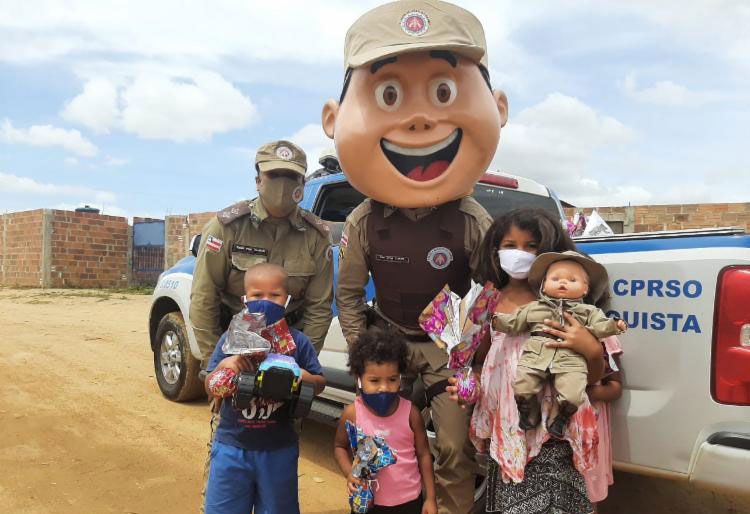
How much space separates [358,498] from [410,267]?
0.93m

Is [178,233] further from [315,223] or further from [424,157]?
[424,157]

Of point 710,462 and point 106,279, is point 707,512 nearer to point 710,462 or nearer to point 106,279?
point 710,462

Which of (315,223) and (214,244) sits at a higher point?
(315,223)

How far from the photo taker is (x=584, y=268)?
217 centimetres

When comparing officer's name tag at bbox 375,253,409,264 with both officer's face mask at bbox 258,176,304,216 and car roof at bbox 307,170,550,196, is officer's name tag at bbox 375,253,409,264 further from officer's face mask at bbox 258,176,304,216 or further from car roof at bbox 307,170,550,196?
car roof at bbox 307,170,550,196

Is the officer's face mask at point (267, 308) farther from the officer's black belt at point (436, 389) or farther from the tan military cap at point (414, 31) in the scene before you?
the tan military cap at point (414, 31)

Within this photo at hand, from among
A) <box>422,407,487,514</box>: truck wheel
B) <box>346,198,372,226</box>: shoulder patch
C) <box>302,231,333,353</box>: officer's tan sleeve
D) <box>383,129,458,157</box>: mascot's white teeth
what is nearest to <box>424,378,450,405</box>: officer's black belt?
<box>422,407,487,514</box>: truck wheel

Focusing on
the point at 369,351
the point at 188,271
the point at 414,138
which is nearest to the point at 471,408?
the point at 369,351

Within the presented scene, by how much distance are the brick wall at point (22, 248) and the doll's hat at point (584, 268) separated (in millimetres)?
20749

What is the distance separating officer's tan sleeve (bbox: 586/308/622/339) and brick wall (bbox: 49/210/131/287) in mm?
20748

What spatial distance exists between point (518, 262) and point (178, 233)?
1728 centimetres

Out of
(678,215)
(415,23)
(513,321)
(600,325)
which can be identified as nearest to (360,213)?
(415,23)

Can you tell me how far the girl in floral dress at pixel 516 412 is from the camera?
6.85 ft

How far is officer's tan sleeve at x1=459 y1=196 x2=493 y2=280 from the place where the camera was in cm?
256
